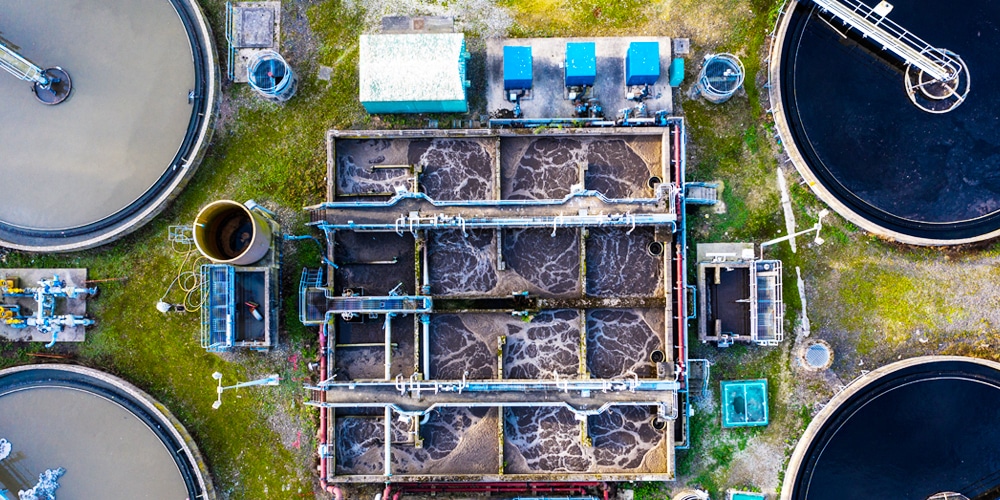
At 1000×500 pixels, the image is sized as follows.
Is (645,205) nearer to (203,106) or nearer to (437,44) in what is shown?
(437,44)

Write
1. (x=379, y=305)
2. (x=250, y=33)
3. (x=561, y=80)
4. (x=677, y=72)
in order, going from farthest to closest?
(x=250, y=33)
(x=561, y=80)
(x=677, y=72)
(x=379, y=305)

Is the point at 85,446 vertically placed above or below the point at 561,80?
below

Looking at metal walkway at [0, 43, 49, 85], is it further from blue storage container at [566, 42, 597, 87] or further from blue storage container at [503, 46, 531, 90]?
blue storage container at [566, 42, 597, 87]

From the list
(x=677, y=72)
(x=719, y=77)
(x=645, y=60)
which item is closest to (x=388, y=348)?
(x=645, y=60)

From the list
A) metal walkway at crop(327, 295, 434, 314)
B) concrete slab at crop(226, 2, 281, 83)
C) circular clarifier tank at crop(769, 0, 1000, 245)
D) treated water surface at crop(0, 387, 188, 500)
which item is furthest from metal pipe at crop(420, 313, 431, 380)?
circular clarifier tank at crop(769, 0, 1000, 245)

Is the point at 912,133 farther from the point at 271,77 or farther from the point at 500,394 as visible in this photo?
the point at 271,77
